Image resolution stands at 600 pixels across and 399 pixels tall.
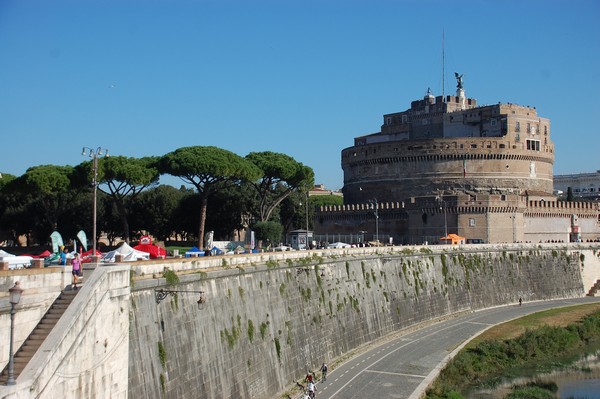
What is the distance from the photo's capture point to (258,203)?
7169 centimetres

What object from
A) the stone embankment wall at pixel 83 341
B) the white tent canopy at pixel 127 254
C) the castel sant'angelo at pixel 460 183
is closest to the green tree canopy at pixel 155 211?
the castel sant'angelo at pixel 460 183

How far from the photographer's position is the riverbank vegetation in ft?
Answer: 105

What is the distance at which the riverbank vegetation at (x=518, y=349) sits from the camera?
32.1 meters

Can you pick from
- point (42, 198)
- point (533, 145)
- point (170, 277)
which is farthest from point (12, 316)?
point (533, 145)

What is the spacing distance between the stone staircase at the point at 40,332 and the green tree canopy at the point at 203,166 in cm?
3765

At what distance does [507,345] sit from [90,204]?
4451 centimetres

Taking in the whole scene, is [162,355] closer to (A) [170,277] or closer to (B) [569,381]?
(A) [170,277]

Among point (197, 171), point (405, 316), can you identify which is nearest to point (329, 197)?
point (197, 171)

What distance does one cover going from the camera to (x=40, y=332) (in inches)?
605

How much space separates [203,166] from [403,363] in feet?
86.8

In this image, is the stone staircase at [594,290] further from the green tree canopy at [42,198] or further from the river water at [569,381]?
the green tree canopy at [42,198]

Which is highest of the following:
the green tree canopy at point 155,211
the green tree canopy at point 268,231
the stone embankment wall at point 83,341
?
the green tree canopy at point 155,211

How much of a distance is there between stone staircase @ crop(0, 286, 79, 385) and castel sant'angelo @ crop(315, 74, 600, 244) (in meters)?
46.9

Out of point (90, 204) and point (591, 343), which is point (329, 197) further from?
point (591, 343)
